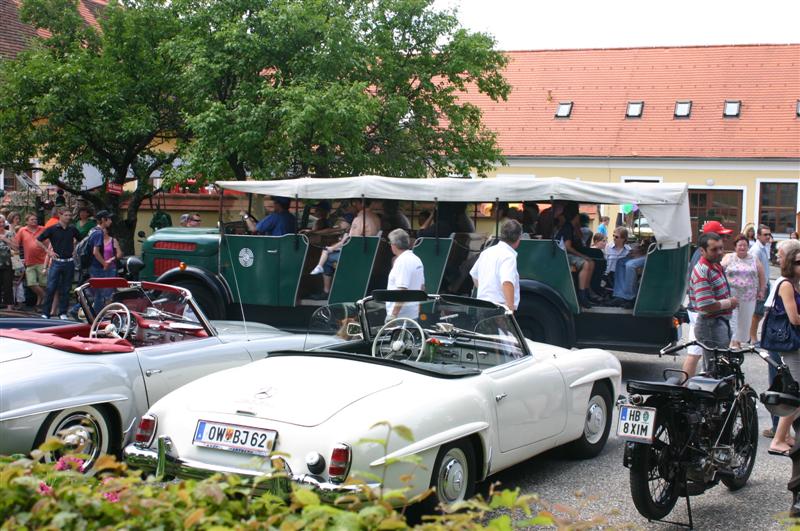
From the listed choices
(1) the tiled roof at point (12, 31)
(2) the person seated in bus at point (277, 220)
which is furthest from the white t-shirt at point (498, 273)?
(1) the tiled roof at point (12, 31)

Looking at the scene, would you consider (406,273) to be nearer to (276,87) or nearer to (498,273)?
(498,273)

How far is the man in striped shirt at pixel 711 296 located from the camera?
872 cm

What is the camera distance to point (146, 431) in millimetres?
5164

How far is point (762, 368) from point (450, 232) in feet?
13.7

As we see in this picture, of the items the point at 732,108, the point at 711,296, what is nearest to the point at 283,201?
the point at 711,296

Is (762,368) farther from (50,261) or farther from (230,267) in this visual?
(50,261)

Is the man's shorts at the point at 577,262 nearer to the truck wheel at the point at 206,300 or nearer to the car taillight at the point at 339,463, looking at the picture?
the truck wheel at the point at 206,300

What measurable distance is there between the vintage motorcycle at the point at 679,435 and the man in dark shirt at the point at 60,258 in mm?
10511

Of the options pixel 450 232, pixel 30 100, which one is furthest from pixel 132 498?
pixel 30 100

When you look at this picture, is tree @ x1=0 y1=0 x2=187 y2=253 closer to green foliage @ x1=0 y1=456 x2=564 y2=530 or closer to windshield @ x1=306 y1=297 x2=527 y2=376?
windshield @ x1=306 y1=297 x2=527 y2=376

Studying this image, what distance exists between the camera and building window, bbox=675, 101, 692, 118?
3869cm

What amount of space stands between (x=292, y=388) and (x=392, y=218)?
22.7 ft

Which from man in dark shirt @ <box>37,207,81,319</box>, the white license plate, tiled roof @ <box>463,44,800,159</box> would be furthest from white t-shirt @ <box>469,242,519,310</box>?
tiled roof @ <box>463,44,800,159</box>

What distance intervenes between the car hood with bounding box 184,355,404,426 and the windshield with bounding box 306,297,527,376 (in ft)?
2.44
